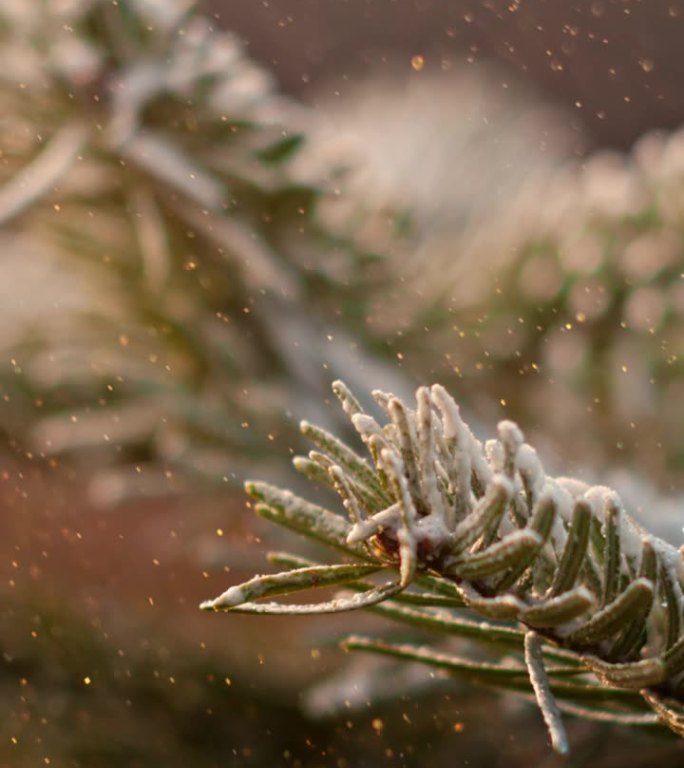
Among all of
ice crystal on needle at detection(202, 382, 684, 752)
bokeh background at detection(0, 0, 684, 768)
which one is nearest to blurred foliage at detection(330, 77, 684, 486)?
bokeh background at detection(0, 0, 684, 768)

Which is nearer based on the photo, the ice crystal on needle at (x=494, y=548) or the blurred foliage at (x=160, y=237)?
the ice crystal on needle at (x=494, y=548)

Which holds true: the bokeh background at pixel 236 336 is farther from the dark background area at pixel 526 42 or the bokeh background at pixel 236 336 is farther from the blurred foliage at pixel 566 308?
the dark background area at pixel 526 42

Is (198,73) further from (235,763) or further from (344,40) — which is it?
(344,40)

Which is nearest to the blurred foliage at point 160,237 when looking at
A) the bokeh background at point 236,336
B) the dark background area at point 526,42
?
the bokeh background at point 236,336

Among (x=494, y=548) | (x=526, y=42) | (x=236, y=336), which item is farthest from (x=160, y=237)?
(x=526, y=42)

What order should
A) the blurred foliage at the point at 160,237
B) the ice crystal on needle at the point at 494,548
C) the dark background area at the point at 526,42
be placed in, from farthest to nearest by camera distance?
the dark background area at the point at 526,42 < the blurred foliage at the point at 160,237 < the ice crystal on needle at the point at 494,548

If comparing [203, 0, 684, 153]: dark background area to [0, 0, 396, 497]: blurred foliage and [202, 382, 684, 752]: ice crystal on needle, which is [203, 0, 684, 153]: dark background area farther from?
[202, 382, 684, 752]: ice crystal on needle
